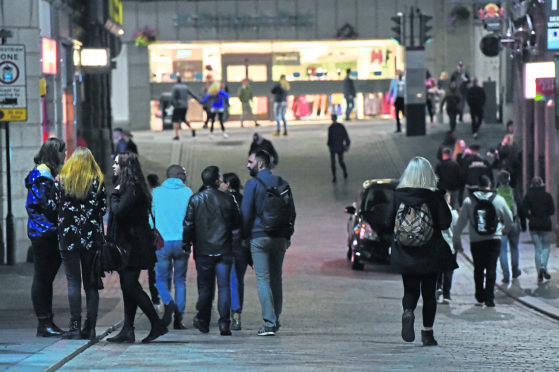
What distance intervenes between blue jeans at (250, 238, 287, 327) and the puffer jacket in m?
1.99

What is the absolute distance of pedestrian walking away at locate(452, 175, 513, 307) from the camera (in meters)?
15.8

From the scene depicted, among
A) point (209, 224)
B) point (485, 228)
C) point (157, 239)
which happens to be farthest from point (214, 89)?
point (157, 239)

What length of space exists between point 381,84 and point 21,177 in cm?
2756

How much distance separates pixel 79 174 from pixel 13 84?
7.49m

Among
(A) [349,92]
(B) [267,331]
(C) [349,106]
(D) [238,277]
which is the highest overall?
(A) [349,92]

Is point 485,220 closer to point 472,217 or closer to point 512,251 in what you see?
point 472,217

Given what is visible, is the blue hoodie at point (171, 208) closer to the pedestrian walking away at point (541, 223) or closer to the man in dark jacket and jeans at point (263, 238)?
the man in dark jacket and jeans at point (263, 238)

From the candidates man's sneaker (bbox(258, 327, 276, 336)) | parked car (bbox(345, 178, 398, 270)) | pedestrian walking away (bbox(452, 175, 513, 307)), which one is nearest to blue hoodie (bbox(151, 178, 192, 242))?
man's sneaker (bbox(258, 327, 276, 336))

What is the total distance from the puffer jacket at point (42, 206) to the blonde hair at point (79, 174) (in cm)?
47

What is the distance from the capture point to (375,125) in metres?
41.0

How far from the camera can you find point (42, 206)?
11609mm

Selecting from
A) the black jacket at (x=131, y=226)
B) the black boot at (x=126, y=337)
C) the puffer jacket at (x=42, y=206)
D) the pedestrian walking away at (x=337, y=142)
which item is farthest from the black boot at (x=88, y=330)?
the pedestrian walking away at (x=337, y=142)

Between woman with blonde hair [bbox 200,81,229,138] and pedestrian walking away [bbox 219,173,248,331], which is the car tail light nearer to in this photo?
pedestrian walking away [bbox 219,173,248,331]

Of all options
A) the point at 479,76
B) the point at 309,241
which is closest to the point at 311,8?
the point at 479,76
